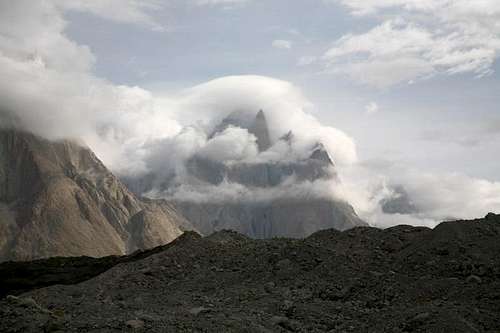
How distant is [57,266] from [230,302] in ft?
186

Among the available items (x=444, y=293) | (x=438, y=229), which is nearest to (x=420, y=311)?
(x=444, y=293)

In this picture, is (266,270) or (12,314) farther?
(266,270)

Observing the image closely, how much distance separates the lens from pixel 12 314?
24562 millimetres

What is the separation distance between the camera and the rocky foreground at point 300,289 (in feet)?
76.3

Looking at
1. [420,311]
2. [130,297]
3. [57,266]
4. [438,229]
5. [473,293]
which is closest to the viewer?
[420,311]

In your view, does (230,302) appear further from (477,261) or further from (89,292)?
(477,261)

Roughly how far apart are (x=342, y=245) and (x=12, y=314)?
2115 cm

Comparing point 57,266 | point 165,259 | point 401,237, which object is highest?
point 401,237

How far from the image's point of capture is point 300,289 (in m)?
30.4

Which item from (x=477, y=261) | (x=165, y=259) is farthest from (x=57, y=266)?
(x=477, y=261)

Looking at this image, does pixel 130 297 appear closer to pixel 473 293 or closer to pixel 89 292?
pixel 89 292

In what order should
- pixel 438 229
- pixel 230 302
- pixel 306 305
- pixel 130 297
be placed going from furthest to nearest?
pixel 438 229, pixel 130 297, pixel 230 302, pixel 306 305

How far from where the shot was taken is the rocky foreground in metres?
23.3

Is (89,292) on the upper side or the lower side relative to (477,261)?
lower
